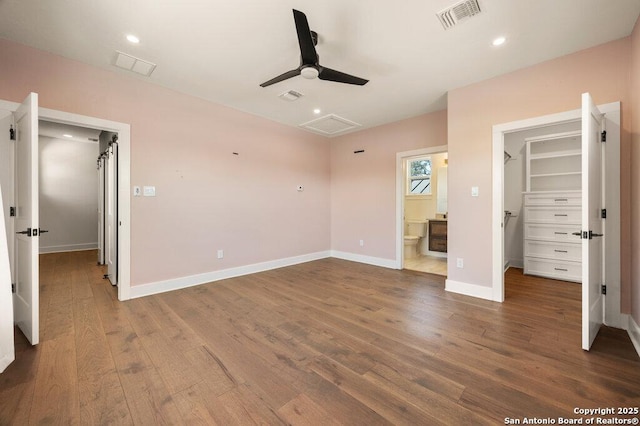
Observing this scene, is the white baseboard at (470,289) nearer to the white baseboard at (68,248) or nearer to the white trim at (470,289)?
the white trim at (470,289)

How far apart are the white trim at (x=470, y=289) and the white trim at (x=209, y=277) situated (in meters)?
2.73

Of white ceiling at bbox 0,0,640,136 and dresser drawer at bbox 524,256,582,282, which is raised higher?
white ceiling at bbox 0,0,640,136

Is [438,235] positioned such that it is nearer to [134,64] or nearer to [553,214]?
[553,214]

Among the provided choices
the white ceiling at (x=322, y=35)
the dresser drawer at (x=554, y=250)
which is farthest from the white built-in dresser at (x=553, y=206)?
the white ceiling at (x=322, y=35)

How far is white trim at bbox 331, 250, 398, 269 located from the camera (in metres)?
4.74

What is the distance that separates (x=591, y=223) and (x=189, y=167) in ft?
14.6

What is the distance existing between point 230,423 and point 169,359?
0.86 meters

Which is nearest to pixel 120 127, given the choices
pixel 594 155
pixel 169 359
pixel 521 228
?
pixel 169 359

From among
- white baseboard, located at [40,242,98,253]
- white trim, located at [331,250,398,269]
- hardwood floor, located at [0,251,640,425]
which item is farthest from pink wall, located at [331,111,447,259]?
white baseboard, located at [40,242,98,253]

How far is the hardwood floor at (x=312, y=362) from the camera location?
1423 mm

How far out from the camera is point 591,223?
6.74 feet

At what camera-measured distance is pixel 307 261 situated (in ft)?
17.1

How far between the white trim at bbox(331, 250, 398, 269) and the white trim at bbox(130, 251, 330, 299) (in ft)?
2.04

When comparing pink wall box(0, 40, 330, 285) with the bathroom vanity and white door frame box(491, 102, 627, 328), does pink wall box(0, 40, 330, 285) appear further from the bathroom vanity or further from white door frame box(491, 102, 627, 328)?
white door frame box(491, 102, 627, 328)
